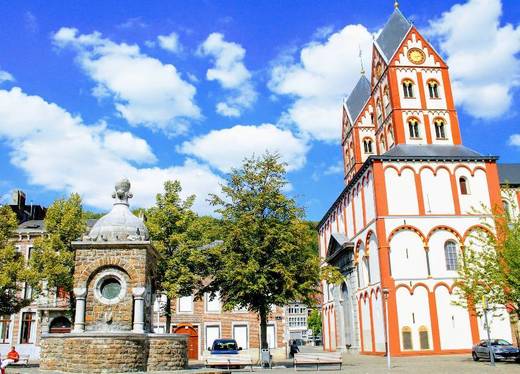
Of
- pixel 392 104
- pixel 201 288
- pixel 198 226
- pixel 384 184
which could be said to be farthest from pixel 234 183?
pixel 392 104

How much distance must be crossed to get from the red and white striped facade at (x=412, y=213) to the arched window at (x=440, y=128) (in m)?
0.08

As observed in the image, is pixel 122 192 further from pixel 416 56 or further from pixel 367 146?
pixel 367 146

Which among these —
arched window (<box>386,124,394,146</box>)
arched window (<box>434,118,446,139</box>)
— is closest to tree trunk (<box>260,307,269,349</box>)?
arched window (<box>386,124,394,146</box>)

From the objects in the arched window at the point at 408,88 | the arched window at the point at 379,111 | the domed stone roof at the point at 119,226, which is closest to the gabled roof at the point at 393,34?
the arched window at the point at 408,88

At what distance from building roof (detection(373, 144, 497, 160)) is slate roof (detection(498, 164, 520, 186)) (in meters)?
10.4

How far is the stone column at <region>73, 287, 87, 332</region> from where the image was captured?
17078 millimetres

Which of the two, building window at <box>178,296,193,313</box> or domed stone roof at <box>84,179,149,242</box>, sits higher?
domed stone roof at <box>84,179,149,242</box>

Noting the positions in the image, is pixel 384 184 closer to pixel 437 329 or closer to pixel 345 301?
pixel 437 329

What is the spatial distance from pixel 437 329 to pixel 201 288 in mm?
15811

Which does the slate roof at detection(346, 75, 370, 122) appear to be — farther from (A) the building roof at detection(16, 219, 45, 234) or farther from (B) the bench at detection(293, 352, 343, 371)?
(B) the bench at detection(293, 352, 343, 371)

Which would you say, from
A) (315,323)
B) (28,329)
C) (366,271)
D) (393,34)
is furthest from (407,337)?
(315,323)

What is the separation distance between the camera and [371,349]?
117 feet

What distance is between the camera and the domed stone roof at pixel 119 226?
18312 mm

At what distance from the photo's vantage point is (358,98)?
5591 cm
